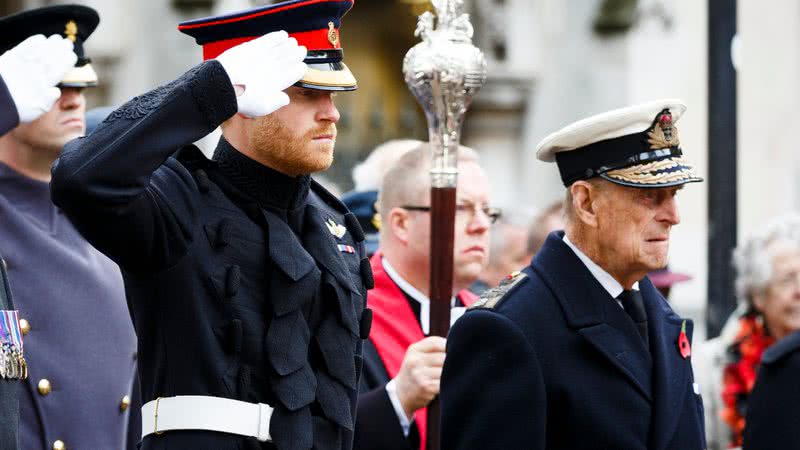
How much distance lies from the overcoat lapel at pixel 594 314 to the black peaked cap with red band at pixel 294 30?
2.55 ft

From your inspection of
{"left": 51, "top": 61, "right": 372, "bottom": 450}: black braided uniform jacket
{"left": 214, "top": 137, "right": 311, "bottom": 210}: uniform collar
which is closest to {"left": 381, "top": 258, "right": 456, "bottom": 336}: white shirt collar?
{"left": 51, "top": 61, "right": 372, "bottom": 450}: black braided uniform jacket

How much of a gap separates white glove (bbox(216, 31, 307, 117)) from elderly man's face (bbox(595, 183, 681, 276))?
1044 millimetres

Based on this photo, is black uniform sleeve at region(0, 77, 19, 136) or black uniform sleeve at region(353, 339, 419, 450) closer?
black uniform sleeve at region(0, 77, 19, 136)

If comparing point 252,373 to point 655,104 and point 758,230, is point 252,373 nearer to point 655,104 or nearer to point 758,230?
point 655,104

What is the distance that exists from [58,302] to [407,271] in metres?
1.27

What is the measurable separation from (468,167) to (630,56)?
9.09 meters

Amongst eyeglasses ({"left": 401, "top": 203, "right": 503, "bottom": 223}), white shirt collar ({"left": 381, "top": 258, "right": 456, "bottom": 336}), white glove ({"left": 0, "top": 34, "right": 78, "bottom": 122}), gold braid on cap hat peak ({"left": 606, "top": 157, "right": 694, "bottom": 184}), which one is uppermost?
white glove ({"left": 0, "top": 34, "right": 78, "bottom": 122})

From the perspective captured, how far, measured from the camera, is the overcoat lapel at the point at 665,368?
4285 mm

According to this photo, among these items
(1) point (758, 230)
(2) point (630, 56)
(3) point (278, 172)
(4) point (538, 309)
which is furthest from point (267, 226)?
(2) point (630, 56)

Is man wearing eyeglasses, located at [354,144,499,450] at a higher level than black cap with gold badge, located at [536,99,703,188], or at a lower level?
lower

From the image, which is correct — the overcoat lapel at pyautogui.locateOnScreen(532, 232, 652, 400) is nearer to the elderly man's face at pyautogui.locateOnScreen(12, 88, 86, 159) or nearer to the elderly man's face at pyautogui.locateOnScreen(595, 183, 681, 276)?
the elderly man's face at pyautogui.locateOnScreen(595, 183, 681, 276)

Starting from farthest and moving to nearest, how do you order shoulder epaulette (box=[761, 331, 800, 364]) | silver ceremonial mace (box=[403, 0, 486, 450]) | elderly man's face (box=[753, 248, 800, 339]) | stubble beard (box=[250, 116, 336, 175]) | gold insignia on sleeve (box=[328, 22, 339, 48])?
elderly man's face (box=[753, 248, 800, 339])
shoulder epaulette (box=[761, 331, 800, 364])
silver ceremonial mace (box=[403, 0, 486, 450])
gold insignia on sleeve (box=[328, 22, 339, 48])
stubble beard (box=[250, 116, 336, 175])

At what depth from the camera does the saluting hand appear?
499 cm

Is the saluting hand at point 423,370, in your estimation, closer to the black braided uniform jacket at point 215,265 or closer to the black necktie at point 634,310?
the black necktie at point 634,310
